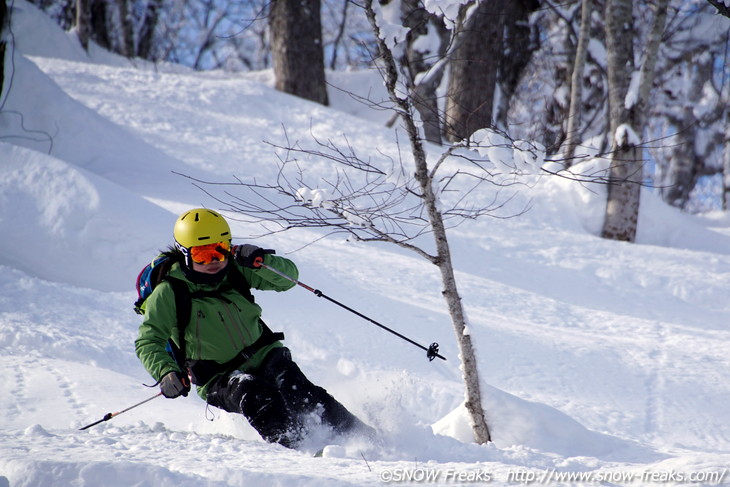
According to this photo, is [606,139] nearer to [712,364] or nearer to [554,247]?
[554,247]

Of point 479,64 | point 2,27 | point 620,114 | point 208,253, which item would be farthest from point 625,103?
point 2,27

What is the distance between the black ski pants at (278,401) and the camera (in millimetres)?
3576

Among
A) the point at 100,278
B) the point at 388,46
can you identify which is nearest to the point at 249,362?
the point at 388,46

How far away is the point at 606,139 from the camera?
631 inches

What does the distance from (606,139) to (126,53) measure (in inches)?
547

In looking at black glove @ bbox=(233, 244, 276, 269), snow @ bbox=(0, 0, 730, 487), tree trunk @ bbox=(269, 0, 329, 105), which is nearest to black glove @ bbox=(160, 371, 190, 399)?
snow @ bbox=(0, 0, 730, 487)

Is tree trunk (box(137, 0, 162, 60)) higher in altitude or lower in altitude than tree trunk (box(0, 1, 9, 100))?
higher

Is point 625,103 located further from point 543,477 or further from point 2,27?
point 2,27

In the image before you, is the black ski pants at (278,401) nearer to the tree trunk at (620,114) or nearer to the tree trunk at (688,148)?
the tree trunk at (620,114)

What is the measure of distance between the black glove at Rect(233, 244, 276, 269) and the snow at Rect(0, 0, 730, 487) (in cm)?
101

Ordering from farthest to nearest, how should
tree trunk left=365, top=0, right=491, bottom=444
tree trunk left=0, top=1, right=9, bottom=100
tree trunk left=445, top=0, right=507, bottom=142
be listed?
tree trunk left=445, top=0, right=507, bottom=142 → tree trunk left=0, top=1, right=9, bottom=100 → tree trunk left=365, top=0, right=491, bottom=444

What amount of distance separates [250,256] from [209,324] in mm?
462

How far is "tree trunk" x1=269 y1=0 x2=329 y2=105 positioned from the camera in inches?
468

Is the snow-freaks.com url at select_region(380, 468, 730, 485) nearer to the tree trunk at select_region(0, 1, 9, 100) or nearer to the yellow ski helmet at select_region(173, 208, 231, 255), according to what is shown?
the yellow ski helmet at select_region(173, 208, 231, 255)
